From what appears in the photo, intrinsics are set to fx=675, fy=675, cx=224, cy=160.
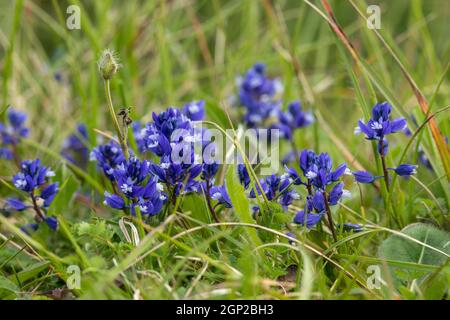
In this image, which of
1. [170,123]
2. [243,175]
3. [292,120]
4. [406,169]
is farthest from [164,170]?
[292,120]

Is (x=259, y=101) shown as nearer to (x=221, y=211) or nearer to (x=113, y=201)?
(x=221, y=211)

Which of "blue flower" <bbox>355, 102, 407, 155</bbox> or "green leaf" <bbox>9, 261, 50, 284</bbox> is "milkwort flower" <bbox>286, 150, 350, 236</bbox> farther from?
"green leaf" <bbox>9, 261, 50, 284</bbox>

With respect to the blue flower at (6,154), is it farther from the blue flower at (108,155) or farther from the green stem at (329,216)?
the green stem at (329,216)

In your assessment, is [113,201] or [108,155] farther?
[108,155]

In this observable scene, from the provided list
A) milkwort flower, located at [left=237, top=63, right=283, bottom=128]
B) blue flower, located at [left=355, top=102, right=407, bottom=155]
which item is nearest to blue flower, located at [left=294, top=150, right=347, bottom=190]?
blue flower, located at [left=355, top=102, right=407, bottom=155]

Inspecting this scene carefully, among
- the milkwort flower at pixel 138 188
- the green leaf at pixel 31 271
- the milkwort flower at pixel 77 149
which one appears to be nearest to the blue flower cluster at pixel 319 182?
the milkwort flower at pixel 138 188
